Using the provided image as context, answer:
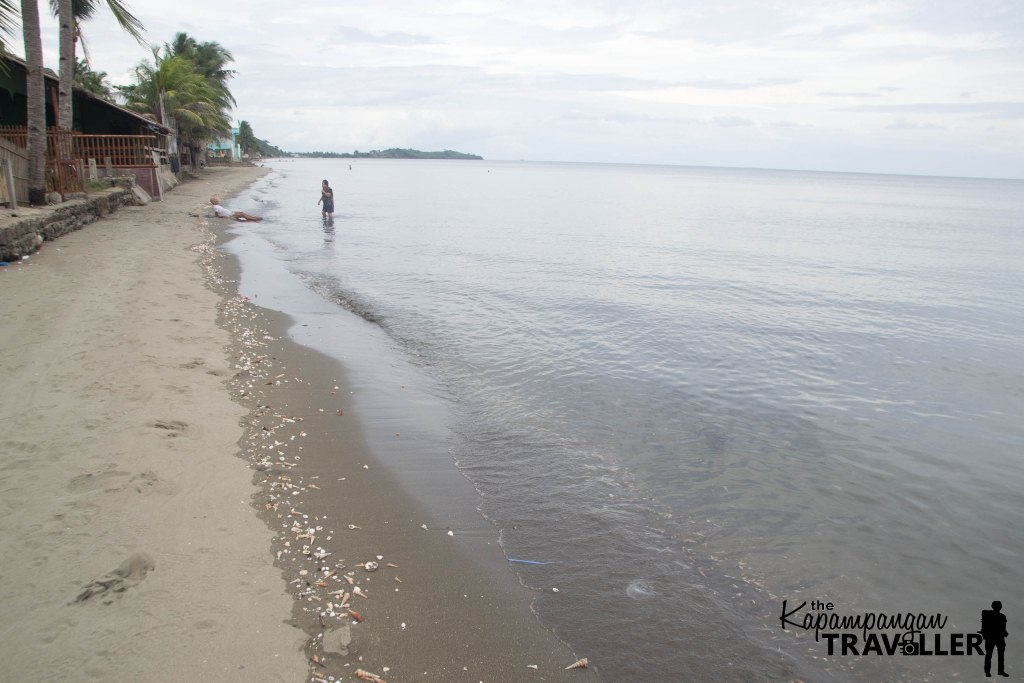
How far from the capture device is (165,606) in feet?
14.6

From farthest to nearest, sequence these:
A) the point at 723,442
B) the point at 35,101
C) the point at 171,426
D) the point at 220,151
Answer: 1. the point at 220,151
2. the point at 35,101
3. the point at 723,442
4. the point at 171,426

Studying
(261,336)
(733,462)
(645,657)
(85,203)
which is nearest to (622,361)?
(733,462)

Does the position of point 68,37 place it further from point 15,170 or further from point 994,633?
point 994,633

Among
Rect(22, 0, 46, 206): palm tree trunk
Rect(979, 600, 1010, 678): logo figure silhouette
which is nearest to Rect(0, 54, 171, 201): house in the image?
Rect(22, 0, 46, 206): palm tree trunk

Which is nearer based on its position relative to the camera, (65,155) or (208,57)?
(65,155)

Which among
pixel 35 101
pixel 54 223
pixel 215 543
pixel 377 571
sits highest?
pixel 35 101

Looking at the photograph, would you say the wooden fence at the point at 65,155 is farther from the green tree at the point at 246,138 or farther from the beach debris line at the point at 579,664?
the green tree at the point at 246,138

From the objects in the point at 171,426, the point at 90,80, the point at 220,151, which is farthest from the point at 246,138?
the point at 171,426

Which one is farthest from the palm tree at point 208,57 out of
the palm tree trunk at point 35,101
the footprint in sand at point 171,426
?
the footprint in sand at point 171,426

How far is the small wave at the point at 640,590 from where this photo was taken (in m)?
5.36

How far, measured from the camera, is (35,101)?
19.1 m

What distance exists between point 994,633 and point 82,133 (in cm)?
3793

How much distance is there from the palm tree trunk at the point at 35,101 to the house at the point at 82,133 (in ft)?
7.04

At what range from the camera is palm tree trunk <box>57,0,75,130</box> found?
71.7 feet
